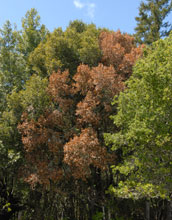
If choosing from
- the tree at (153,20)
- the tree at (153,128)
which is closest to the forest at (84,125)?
the tree at (153,128)

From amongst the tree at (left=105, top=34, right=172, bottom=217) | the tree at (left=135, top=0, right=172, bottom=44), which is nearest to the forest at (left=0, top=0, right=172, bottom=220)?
the tree at (left=105, top=34, right=172, bottom=217)

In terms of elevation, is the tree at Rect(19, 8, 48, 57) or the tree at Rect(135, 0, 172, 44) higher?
the tree at Rect(135, 0, 172, 44)

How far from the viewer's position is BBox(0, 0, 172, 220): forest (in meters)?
9.08

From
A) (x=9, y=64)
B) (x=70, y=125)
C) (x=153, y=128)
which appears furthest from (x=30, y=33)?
(x=153, y=128)

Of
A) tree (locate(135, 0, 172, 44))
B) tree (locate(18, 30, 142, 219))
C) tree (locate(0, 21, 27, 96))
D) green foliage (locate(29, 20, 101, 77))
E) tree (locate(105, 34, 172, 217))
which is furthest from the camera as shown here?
tree (locate(135, 0, 172, 44))

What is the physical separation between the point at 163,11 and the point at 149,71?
1662 cm

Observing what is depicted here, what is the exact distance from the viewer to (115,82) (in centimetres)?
1143

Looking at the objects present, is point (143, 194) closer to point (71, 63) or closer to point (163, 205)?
point (163, 205)

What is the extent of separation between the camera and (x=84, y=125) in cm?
1179

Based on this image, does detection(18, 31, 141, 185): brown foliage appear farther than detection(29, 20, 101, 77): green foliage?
No

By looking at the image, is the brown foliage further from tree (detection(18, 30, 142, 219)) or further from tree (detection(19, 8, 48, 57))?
tree (detection(19, 8, 48, 57))

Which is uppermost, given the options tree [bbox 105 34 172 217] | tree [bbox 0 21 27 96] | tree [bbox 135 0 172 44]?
tree [bbox 135 0 172 44]

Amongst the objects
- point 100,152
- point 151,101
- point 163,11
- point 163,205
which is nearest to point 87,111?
point 100,152

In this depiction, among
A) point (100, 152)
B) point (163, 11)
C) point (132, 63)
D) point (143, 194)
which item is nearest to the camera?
point (143, 194)
